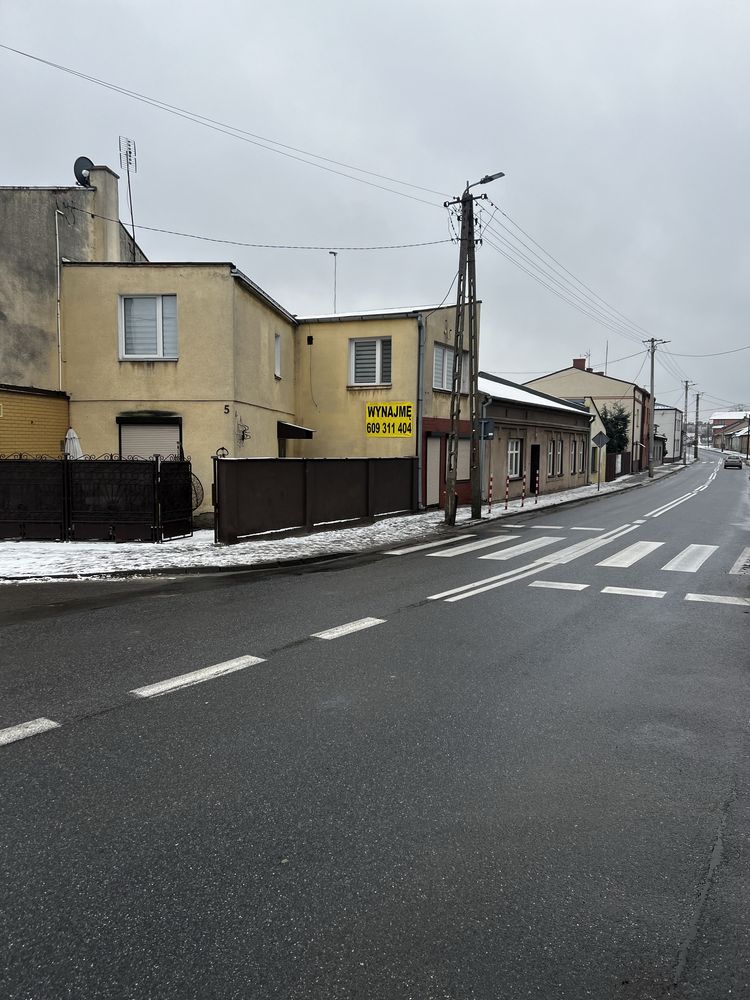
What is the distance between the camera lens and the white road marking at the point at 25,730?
414 cm

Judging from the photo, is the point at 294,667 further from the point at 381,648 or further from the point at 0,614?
the point at 0,614

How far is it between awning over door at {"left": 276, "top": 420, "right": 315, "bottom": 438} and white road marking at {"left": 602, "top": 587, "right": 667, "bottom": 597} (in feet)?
39.9

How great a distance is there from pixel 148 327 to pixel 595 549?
11655mm

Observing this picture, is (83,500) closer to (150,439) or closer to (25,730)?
(150,439)

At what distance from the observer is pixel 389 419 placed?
65.7 feet

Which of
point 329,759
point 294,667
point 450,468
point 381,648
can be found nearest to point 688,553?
point 450,468

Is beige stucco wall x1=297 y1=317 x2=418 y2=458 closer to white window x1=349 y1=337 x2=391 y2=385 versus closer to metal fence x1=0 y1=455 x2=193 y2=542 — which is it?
white window x1=349 y1=337 x2=391 y2=385

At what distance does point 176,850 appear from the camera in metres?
2.97

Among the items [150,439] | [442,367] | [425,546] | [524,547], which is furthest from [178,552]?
[442,367]

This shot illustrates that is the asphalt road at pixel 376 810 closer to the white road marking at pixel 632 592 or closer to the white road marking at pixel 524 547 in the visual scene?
the white road marking at pixel 632 592

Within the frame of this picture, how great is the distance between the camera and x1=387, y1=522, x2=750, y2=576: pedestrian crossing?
37.4ft

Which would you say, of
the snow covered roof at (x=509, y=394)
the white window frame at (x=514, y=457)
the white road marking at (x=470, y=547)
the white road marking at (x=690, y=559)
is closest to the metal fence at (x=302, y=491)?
the white road marking at (x=470, y=547)

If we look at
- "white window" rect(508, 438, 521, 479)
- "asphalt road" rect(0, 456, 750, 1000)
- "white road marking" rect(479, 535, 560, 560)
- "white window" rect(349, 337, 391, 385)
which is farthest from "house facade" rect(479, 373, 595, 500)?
"asphalt road" rect(0, 456, 750, 1000)

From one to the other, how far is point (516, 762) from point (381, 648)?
2.44m
